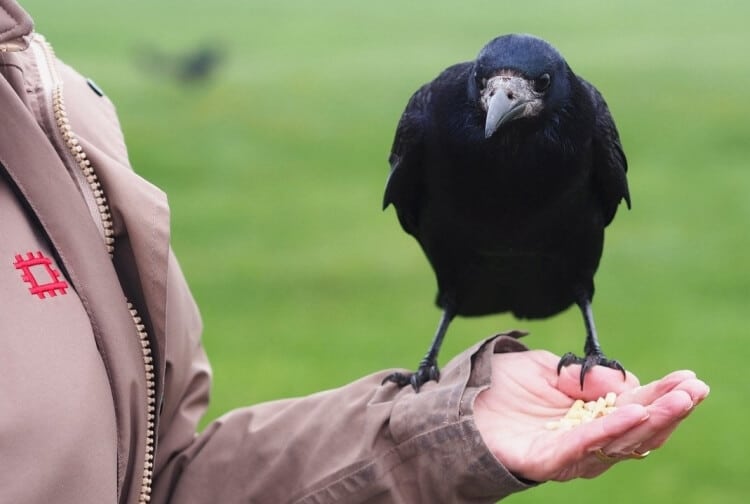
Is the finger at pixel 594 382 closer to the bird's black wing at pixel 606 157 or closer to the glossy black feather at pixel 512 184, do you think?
the glossy black feather at pixel 512 184

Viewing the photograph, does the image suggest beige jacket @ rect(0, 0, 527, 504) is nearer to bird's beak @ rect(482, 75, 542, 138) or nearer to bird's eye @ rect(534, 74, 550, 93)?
bird's beak @ rect(482, 75, 542, 138)

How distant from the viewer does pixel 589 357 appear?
2.70m

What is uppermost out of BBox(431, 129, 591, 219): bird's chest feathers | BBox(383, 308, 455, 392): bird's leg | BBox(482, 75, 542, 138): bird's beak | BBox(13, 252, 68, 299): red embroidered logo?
BBox(482, 75, 542, 138): bird's beak

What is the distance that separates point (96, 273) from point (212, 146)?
378 inches

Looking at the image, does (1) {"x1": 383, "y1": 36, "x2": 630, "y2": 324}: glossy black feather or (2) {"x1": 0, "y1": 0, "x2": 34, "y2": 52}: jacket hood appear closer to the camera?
(2) {"x1": 0, "y1": 0, "x2": 34, "y2": 52}: jacket hood

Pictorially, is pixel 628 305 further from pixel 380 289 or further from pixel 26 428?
pixel 26 428

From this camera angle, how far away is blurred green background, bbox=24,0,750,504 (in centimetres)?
671

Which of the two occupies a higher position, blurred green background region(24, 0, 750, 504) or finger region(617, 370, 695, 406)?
finger region(617, 370, 695, 406)

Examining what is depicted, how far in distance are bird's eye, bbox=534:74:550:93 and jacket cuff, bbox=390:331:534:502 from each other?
78 cm

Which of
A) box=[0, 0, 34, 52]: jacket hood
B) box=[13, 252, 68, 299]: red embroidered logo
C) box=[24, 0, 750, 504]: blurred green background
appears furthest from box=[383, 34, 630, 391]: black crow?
box=[24, 0, 750, 504]: blurred green background

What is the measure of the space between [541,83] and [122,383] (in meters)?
1.30

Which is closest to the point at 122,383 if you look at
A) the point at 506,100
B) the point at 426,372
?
the point at 426,372

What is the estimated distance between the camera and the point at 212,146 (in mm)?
11641

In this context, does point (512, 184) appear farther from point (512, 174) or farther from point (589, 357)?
point (589, 357)
